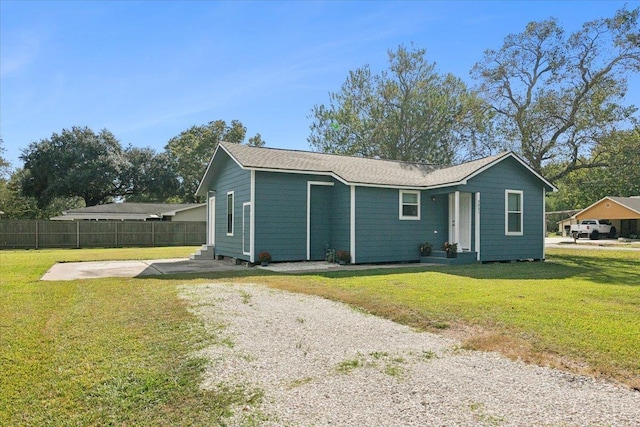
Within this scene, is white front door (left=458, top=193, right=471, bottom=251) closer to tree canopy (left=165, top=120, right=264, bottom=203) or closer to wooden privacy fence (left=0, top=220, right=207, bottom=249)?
wooden privacy fence (left=0, top=220, right=207, bottom=249)

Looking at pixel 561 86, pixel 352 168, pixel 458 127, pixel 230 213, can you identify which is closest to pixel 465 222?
pixel 352 168

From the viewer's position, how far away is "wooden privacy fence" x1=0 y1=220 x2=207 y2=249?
2473 cm

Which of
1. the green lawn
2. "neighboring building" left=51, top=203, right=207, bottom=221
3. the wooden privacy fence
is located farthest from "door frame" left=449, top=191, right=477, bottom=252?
"neighboring building" left=51, top=203, right=207, bottom=221

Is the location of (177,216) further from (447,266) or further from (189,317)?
(189,317)

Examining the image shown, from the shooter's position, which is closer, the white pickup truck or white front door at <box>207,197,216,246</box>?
white front door at <box>207,197,216,246</box>

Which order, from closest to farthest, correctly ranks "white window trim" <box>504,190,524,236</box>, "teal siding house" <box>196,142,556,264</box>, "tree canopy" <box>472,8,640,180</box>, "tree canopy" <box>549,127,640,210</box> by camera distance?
"teal siding house" <box>196,142,556,264</box> < "white window trim" <box>504,190,524,236</box> < "tree canopy" <box>549,127,640,210</box> < "tree canopy" <box>472,8,640,180</box>

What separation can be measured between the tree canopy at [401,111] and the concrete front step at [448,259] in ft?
52.8

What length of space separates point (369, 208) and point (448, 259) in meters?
3.06

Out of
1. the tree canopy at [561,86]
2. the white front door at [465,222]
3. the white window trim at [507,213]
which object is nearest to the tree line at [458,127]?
the tree canopy at [561,86]

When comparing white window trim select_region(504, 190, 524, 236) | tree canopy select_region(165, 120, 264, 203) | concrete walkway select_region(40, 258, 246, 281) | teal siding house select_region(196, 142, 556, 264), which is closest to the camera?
concrete walkway select_region(40, 258, 246, 281)

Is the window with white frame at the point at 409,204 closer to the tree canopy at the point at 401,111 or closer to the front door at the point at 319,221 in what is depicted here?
the front door at the point at 319,221

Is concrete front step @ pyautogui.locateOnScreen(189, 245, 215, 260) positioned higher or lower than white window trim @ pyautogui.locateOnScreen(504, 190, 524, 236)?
lower

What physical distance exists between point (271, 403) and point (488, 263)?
1303 centimetres

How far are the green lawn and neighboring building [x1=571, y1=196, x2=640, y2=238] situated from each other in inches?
1163
